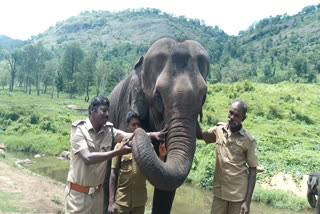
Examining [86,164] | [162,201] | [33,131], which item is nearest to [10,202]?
[162,201]

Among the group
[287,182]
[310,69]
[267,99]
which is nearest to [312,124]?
[267,99]

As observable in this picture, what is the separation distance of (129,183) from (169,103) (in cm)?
107

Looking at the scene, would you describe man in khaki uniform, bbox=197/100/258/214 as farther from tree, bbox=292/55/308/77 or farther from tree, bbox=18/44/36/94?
tree, bbox=18/44/36/94

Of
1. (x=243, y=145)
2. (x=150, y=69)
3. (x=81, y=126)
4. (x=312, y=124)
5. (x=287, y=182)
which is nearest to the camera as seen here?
(x=81, y=126)

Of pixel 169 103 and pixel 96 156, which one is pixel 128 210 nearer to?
pixel 96 156

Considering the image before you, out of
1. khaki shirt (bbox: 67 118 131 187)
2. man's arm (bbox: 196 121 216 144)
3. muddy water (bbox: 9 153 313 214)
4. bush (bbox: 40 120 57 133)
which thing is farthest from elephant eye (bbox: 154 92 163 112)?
bush (bbox: 40 120 57 133)

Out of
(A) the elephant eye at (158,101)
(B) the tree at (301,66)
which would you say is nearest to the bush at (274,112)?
(A) the elephant eye at (158,101)

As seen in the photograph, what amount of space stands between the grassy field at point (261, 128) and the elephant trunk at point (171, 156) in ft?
32.7

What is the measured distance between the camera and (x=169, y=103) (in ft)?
12.5

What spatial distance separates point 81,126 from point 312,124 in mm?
26434

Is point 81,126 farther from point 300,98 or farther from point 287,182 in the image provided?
point 300,98

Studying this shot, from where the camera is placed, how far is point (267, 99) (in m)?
30.3

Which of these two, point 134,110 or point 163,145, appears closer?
point 163,145

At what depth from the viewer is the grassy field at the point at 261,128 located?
48.2ft
